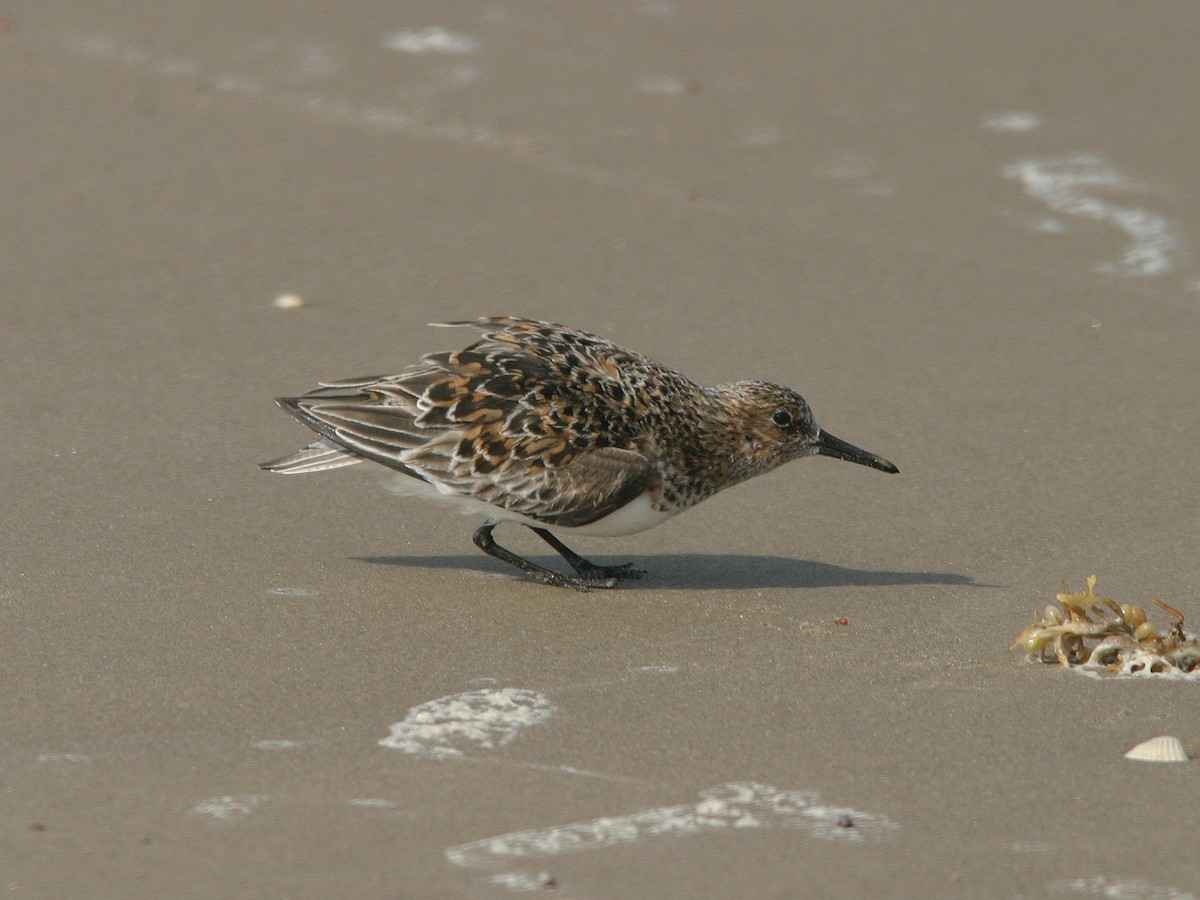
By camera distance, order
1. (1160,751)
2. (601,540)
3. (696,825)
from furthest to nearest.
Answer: (601,540) → (1160,751) → (696,825)

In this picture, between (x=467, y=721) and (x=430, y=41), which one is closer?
(x=467, y=721)

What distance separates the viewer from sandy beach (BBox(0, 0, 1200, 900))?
415cm

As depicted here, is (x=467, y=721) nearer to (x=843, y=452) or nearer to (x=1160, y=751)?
(x=1160, y=751)

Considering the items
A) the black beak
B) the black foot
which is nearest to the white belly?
the black foot

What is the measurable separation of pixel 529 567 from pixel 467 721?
1339mm

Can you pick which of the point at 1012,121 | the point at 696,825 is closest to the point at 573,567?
the point at 696,825

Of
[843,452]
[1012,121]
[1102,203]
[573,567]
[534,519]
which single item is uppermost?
[1012,121]

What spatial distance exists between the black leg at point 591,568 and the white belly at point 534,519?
4.9 inches

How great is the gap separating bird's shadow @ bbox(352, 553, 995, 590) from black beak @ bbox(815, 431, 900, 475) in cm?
43

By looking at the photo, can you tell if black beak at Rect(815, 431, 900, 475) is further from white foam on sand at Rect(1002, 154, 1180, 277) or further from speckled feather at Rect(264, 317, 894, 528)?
white foam on sand at Rect(1002, 154, 1180, 277)

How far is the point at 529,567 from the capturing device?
6047 mm

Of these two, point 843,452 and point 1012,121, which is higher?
point 1012,121

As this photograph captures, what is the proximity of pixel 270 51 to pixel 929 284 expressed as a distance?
4779 millimetres

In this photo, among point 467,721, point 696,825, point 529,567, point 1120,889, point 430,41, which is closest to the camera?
point 1120,889
